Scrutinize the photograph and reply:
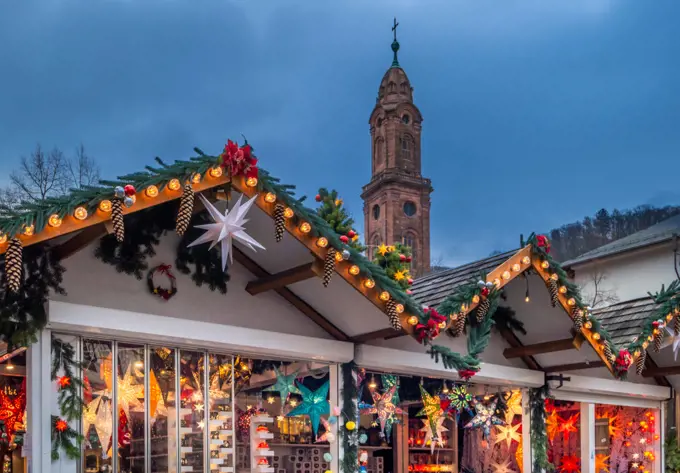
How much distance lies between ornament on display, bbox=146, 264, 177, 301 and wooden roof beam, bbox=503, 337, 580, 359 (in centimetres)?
460

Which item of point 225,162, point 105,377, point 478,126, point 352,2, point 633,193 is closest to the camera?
point 225,162

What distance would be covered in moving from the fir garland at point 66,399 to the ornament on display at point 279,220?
6.38 ft

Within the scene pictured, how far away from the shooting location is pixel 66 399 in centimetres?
620

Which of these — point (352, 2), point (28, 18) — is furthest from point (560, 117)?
point (28, 18)

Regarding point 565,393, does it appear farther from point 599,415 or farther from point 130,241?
point 130,241

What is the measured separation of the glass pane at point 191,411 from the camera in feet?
23.2

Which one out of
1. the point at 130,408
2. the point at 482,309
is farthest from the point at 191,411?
the point at 482,309

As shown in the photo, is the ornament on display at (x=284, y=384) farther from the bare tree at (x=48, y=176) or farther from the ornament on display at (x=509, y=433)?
the bare tree at (x=48, y=176)

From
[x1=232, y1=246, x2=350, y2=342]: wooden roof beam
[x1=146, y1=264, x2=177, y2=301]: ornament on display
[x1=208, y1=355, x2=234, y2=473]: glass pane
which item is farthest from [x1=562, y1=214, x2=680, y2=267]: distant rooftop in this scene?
[x1=146, y1=264, x2=177, y2=301]: ornament on display

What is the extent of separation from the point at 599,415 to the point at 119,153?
133m

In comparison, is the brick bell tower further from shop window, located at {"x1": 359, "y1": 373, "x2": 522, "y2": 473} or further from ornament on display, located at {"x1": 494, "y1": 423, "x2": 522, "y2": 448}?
ornament on display, located at {"x1": 494, "y1": 423, "x2": 522, "y2": 448}

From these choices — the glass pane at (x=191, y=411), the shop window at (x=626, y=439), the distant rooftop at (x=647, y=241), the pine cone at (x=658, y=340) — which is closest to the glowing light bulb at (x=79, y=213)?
the glass pane at (x=191, y=411)

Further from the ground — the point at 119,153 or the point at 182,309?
the point at 119,153

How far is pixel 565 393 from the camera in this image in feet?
34.8
